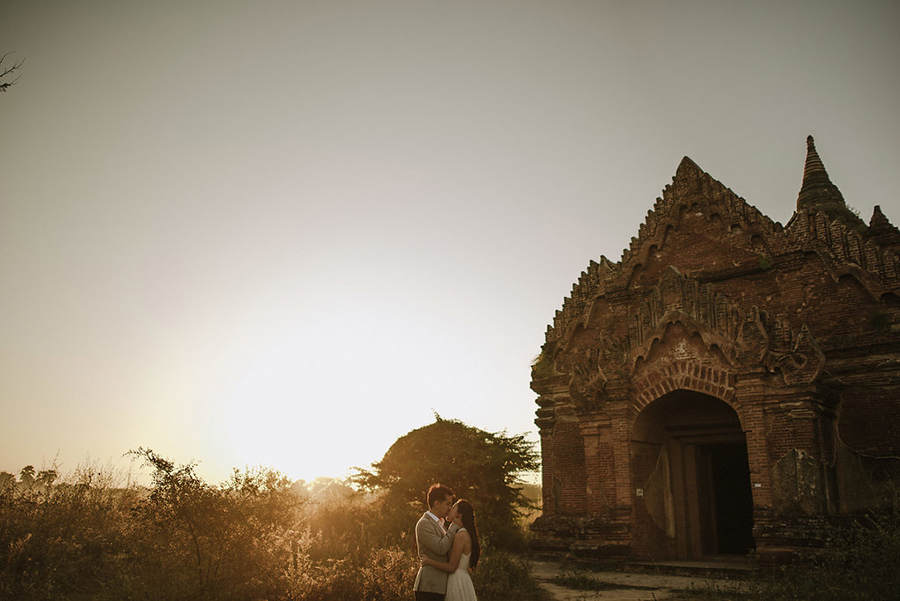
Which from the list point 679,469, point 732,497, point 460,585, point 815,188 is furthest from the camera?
point 815,188

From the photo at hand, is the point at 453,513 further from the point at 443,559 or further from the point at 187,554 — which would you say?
the point at 187,554

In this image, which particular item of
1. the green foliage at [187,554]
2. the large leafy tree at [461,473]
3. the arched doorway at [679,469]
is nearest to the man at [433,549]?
the green foliage at [187,554]

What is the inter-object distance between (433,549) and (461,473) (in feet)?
45.1

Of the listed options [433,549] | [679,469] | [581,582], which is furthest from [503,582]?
[679,469]

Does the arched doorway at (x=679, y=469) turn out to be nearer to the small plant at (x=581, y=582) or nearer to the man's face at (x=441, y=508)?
the small plant at (x=581, y=582)

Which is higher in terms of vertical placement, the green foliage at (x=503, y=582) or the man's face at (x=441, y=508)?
the man's face at (x=441, y=508)

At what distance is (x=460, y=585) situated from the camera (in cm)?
582

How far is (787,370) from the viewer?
11.6 meters

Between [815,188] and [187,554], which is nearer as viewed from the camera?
[187,554]

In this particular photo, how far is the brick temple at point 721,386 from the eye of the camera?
11.5m

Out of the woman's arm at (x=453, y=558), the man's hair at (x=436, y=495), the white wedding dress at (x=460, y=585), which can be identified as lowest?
the white wedding dress at (x=460, y=585)

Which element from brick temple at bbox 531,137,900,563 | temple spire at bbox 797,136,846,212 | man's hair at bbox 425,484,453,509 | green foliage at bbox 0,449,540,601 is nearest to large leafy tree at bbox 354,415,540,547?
brick temple at bbox 531,137,900,563

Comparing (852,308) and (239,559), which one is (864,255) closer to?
(852,308)

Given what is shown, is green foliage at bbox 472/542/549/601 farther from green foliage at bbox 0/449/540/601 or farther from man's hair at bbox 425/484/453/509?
man's hair at bbox 425/484/453/509
